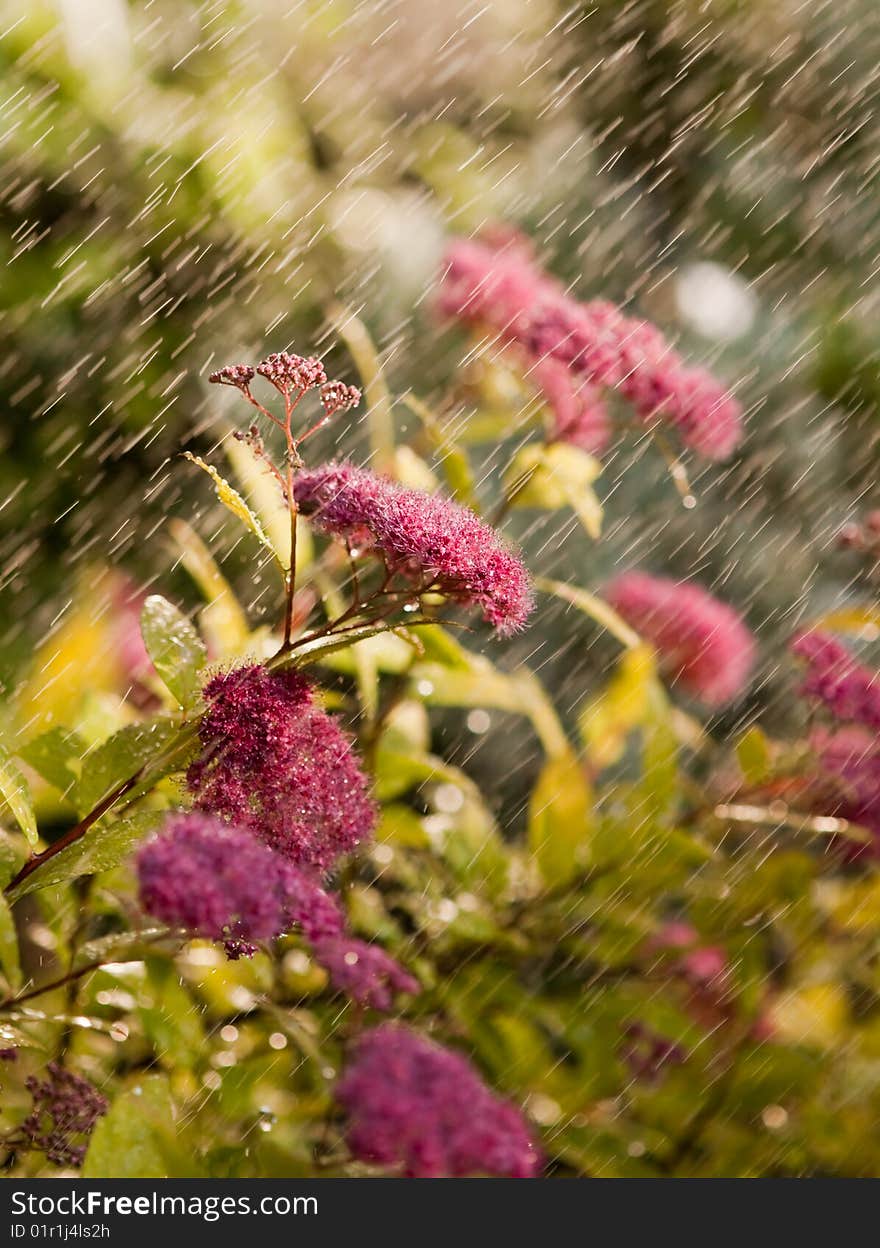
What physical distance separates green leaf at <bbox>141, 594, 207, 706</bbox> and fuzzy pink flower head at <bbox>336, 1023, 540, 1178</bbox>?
0.19 meters

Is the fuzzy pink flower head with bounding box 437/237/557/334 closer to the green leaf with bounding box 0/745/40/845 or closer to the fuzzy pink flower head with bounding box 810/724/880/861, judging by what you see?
the fuzzy pink flower head with bounding box 810/724/880/861

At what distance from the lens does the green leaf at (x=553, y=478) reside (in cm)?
86

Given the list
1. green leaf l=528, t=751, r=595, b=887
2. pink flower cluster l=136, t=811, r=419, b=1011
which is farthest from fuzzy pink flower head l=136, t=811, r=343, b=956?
green leaf l=528, t=751, r=595, b=887

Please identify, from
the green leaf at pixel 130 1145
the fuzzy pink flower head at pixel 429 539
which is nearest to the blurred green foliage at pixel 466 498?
the green leaf at pixel 130 1145

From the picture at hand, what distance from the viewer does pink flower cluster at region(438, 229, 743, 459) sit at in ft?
2.65

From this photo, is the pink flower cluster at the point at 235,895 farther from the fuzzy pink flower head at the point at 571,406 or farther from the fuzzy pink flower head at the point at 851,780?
the fuzzy pink flower head at the point at 851,780

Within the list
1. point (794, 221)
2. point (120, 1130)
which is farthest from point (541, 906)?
point (794, 221)

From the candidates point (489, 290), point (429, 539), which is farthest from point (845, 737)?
point (429, 539)

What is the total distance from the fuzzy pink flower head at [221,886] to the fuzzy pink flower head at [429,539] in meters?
0.13

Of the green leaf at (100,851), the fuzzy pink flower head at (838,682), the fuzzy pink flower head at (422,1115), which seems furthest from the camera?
the fuzzy pink flower head at (838,682)

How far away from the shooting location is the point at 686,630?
4.04 feet

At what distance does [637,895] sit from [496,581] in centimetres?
57

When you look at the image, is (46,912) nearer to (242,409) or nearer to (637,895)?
(637,895)

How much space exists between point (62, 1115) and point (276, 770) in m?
0.20
